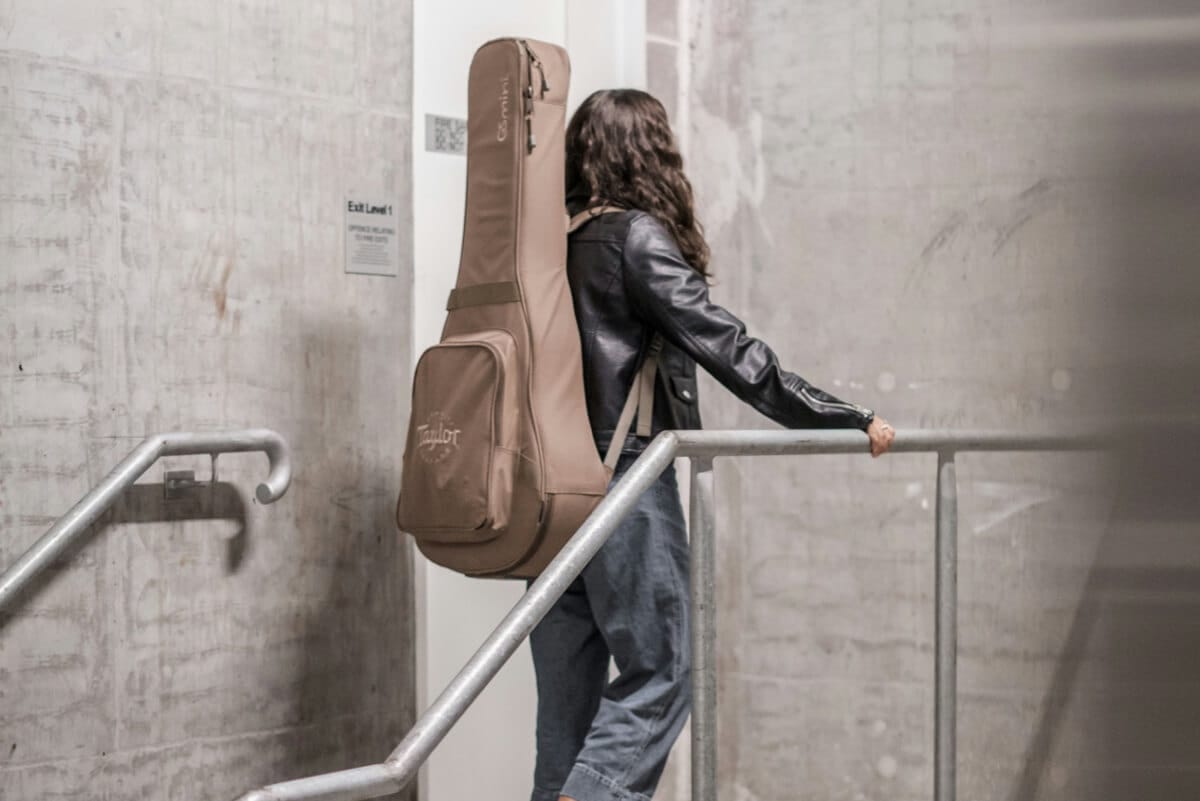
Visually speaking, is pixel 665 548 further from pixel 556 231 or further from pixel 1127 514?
pixel 1127 514

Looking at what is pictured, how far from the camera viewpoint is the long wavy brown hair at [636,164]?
2.33 m

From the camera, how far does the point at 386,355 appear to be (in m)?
2.96

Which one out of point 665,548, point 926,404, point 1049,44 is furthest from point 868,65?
point 1049,44

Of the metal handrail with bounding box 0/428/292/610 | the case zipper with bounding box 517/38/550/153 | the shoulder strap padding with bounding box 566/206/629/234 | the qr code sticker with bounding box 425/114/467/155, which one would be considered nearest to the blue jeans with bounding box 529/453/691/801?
the shoulder strap padding with bounding box 566/206/629/234

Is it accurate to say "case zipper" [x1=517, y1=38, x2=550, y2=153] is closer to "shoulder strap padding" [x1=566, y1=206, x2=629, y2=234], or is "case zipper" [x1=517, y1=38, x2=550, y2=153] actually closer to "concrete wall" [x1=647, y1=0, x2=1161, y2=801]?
"shoulder strap padding" [x1=566, y1=206, x2=629, y2=234]

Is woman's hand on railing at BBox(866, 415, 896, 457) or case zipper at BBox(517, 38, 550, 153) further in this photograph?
case zipper at BBox(517, 38, 550, 153)

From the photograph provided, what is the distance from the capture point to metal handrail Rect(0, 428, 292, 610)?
91.2 inches

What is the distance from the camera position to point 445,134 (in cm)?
304

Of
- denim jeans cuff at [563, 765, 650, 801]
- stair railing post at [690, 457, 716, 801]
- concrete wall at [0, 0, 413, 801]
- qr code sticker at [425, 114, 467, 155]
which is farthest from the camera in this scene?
qr code sticker at [425, 114, 467, 155]

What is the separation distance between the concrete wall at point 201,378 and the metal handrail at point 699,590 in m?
0.99

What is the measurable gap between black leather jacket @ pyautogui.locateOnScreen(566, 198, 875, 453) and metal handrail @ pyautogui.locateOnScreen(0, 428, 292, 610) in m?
0.74

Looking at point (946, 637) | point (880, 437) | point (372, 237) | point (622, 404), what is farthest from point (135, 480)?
point (946, 637)

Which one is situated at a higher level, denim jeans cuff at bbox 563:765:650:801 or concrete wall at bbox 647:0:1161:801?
concrete wall at bbox 647:0:1161:801

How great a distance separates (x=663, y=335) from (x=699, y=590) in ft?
1.74
